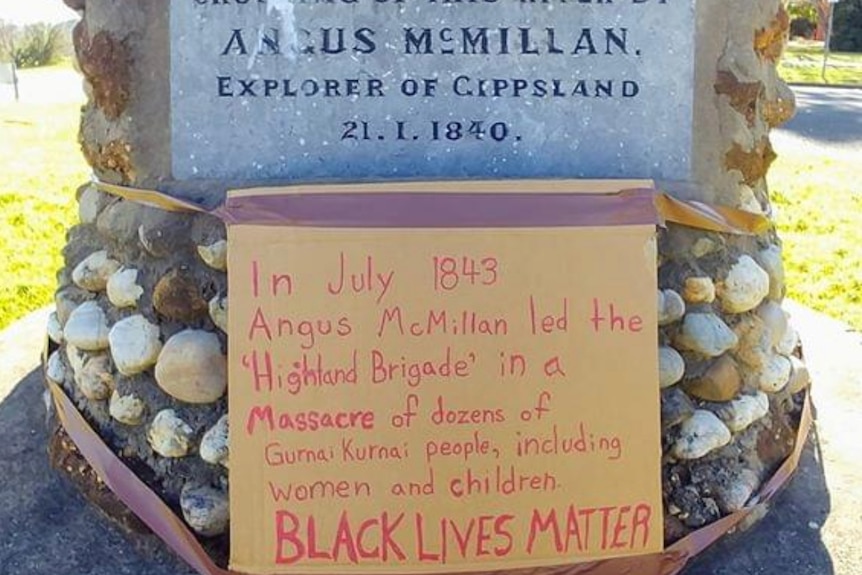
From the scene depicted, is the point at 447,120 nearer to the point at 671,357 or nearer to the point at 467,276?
the point at 467,276

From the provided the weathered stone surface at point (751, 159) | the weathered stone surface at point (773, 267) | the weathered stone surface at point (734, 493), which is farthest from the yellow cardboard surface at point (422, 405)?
the weathered stone surface at point (773, 267)

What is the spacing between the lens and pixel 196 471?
2764 millimetres

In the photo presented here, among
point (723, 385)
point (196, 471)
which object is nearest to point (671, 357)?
point (723, 385)

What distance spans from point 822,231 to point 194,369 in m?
4.40

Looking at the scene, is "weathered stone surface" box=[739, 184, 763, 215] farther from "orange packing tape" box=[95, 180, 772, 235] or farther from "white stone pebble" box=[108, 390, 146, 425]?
"white stone pebble" box=[108, 390, 146, 425]

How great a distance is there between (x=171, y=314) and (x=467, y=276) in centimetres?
72

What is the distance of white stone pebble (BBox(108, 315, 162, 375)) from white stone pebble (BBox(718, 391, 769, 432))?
1.33 metres

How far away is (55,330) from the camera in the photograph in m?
3.20

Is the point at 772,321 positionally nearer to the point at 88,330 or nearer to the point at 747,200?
the point at 747,200

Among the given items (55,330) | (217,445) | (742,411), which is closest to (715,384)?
(742,411)

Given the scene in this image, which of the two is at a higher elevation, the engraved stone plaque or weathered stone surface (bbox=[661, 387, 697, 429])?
the engraved stone plaque

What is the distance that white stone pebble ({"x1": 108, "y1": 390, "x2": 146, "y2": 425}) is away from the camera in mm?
2816

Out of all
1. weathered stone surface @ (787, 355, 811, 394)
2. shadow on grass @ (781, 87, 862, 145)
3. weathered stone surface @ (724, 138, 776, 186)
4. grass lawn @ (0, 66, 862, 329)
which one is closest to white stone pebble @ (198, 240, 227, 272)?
weathered stone surface @ (724, 138, 776, 186)

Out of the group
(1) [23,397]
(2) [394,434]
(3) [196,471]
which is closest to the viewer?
(2) [394,434]
